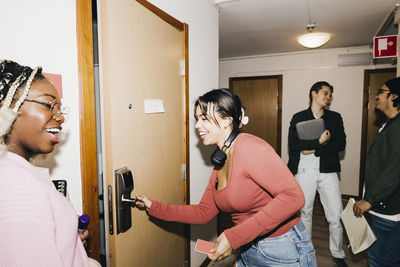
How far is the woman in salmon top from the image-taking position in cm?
109

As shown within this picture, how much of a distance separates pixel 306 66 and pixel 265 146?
439cm

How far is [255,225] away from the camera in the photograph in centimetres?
108

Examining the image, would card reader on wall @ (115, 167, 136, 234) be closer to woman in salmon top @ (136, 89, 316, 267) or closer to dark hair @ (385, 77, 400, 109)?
woman in salmon top @ (136, 89, 316, 267)

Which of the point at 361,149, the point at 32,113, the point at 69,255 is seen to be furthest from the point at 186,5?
the point at 361,149

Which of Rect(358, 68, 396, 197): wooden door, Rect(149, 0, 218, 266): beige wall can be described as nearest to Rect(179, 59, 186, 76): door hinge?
Rect(149, 0, 218, 266): beige wall

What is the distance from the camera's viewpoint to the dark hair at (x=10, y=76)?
0.64 m

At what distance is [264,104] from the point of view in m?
5.30

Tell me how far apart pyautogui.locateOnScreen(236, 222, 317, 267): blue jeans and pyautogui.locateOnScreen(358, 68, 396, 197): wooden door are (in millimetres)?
4140

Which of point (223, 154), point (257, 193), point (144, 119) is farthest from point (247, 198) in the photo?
point (144, 119)

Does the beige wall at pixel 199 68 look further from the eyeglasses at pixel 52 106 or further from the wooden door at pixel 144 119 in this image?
the eyeglasses at pixel 52 106

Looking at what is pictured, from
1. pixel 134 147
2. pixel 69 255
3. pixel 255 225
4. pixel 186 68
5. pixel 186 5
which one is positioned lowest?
pixel 255 225

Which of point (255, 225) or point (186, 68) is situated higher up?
point (186, 68)

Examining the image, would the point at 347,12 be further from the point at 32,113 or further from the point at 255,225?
the point at 32,113

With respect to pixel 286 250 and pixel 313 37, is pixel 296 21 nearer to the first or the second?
pixel 313 37
